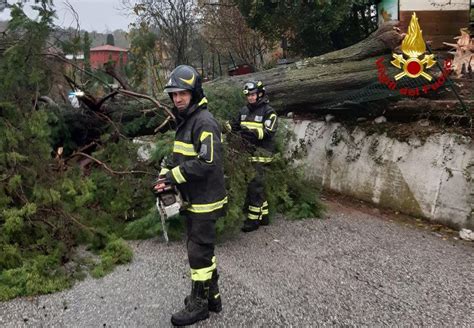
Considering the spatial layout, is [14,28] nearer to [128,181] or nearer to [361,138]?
[128,181]

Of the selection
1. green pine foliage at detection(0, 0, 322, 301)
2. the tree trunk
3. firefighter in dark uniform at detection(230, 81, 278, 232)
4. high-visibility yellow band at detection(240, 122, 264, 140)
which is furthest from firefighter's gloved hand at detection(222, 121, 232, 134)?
the tree trunk

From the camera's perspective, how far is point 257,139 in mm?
5953

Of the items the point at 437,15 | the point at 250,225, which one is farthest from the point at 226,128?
the point at 437,15

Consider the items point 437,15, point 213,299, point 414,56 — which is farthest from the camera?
point 437,15

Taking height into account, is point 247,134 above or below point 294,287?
above

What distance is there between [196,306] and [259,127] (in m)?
3.08

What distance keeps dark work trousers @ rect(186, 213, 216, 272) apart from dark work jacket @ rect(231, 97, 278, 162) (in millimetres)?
2562

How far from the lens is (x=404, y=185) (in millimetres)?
6336

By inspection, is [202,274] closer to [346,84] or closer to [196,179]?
[196,179]

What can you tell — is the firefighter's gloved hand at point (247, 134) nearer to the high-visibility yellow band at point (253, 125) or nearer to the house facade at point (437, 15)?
the high-visibility yellow band at point (253, 125)

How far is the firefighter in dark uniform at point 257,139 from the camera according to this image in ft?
19.0

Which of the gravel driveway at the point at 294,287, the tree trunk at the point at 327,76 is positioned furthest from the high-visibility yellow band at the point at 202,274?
the tree trunk at the point at 327,76

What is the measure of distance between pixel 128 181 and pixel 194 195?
2247mm

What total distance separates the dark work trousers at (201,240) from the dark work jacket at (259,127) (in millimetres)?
2562
